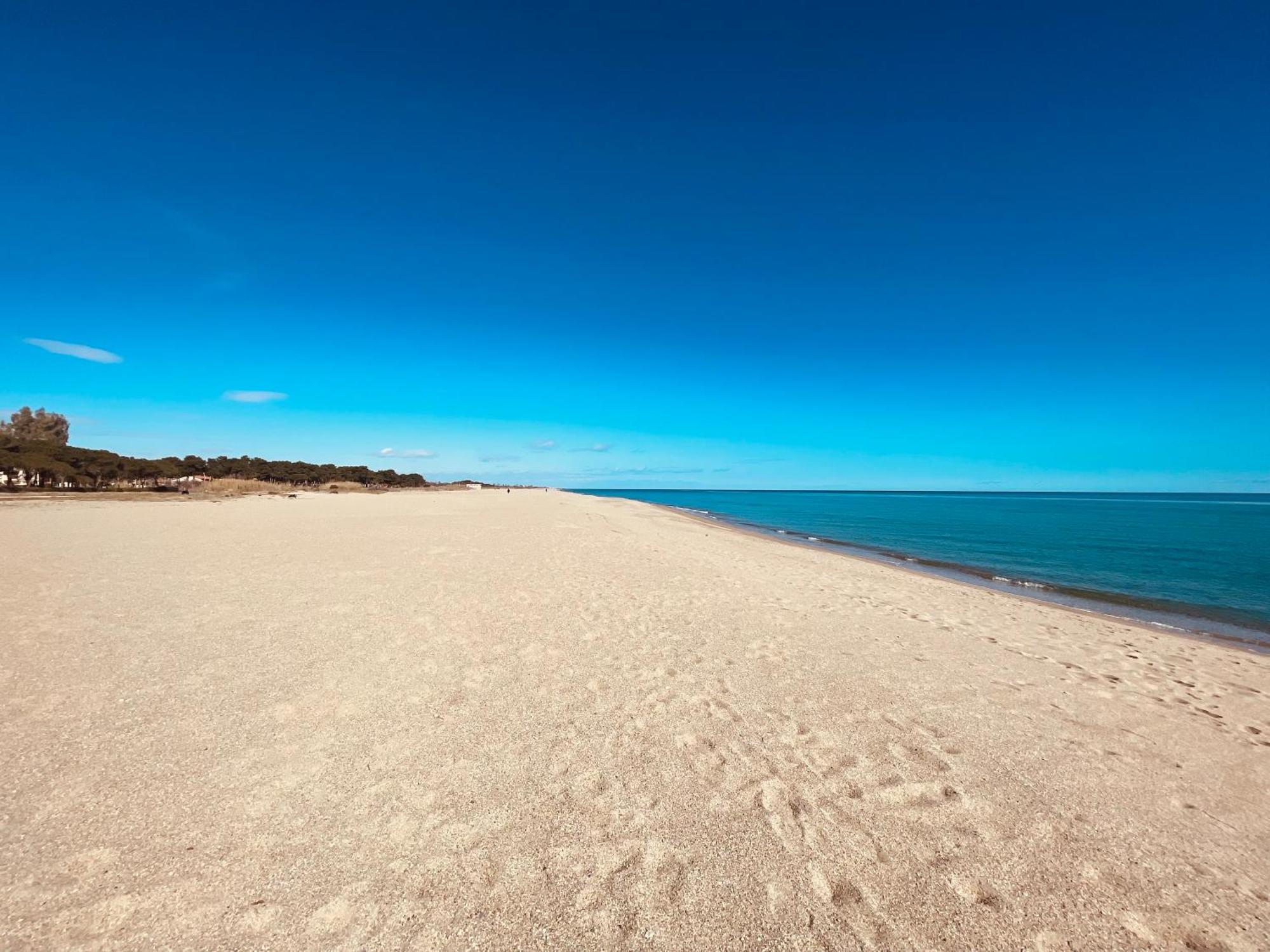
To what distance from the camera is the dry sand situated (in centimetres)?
301

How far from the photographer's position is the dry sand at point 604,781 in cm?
301

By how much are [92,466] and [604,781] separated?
64.7 meters

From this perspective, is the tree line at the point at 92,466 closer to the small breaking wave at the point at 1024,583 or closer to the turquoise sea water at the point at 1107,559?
the turquoise sea water at the point at 1107,559

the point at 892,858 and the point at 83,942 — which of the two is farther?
the point at 892,858

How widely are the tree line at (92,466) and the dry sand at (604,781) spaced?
164ft

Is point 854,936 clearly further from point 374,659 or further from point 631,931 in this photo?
point 374,659

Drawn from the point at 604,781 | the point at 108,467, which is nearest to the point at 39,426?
the point at 108,467

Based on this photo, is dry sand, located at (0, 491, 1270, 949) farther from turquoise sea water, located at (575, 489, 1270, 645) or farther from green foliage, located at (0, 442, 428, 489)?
green foliage, located at (0, 442, 428, 489)

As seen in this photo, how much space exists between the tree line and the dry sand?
4993 centimetres

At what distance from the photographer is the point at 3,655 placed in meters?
6.41

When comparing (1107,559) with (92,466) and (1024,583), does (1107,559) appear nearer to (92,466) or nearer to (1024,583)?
(1024,583)

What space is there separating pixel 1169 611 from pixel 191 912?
21.2 metres

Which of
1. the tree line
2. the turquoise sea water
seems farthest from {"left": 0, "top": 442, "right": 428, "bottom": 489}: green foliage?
the turquoise sea water

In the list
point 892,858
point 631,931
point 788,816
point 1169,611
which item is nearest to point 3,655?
point 631,931
